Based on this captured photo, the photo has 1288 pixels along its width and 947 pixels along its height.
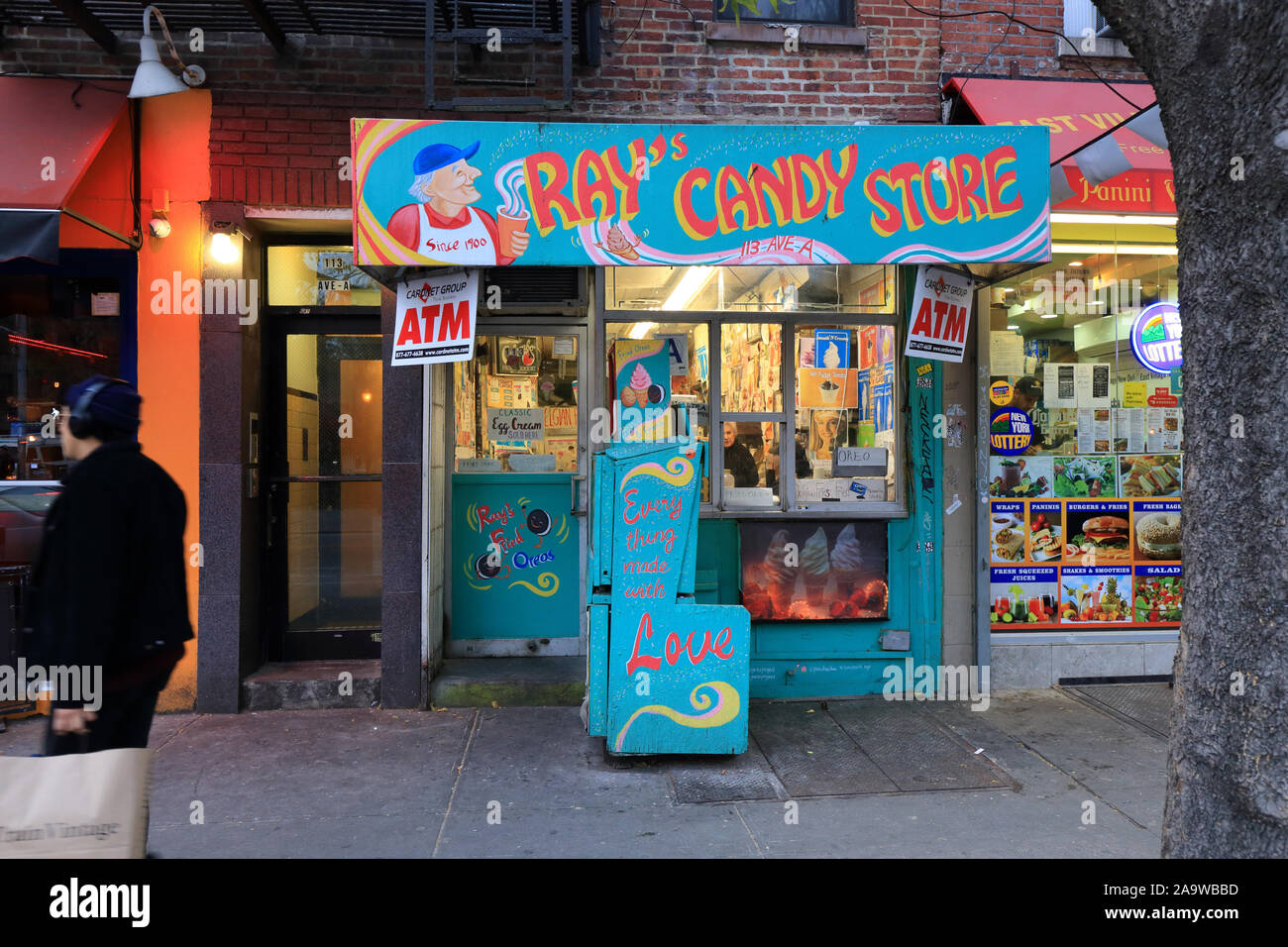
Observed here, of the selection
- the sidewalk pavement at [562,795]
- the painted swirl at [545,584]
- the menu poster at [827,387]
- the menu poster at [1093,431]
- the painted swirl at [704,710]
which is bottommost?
the sidewalk pavement at [562,795]

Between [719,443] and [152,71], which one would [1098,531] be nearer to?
[719,443]

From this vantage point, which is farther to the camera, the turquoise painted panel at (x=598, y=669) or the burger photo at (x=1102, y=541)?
the burger photo at (x=1102, y=541)

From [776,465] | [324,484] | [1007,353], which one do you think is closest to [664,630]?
[776,465]

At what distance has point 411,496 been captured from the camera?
6.41 m

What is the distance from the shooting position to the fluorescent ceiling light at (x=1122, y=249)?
22.9ft

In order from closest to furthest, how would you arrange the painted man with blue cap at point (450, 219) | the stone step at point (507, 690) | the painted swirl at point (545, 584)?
1. the painted man with blue cap at point (450, 219)
2. the stone step at point (507, 690)
3. the painted swirl at point (545, 584)

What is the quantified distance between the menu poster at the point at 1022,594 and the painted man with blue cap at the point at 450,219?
15.0 feet

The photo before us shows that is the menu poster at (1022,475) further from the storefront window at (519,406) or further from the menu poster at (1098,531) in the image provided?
the storefront window at (519,406)

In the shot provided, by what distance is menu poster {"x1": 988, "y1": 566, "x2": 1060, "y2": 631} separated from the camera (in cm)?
691

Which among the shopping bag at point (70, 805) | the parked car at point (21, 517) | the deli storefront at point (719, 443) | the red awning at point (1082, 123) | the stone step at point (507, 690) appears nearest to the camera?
the shopping bag at point (70, 805)

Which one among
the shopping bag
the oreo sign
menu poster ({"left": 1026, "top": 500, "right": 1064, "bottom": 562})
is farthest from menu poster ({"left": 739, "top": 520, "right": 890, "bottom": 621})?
the shopping bag

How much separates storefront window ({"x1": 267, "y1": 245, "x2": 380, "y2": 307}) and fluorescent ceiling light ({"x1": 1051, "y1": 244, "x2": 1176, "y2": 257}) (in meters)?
5.57

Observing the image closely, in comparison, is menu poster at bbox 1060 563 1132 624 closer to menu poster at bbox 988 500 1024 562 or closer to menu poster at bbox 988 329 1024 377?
menu poster at bbox 988 500 1024 562

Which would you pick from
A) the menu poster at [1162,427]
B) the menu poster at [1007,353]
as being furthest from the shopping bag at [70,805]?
the menu poster at [1162,427]
